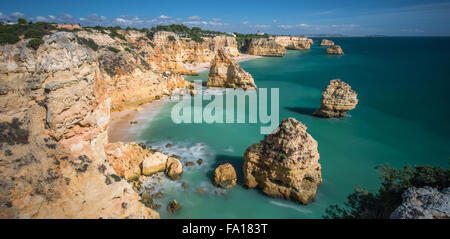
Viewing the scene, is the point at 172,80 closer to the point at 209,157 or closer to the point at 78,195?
→ the point at 209,157

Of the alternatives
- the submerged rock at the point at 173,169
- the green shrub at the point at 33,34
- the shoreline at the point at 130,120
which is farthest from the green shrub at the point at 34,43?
the shoreline at the point at 130,120

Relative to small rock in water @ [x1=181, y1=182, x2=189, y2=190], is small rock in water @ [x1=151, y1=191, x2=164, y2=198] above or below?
below

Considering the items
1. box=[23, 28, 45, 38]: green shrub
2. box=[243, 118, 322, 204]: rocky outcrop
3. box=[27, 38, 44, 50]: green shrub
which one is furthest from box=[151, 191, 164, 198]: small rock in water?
box=[23, 28, 45, 38]: green shrub

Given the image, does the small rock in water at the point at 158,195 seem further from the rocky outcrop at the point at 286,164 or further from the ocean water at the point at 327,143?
the rocky outcrop at the point at 286,164

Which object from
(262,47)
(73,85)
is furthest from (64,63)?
(262,47)

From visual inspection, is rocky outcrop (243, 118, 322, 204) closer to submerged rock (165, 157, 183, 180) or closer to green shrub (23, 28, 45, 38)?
submerged rock (165, 157, 183, 180)
